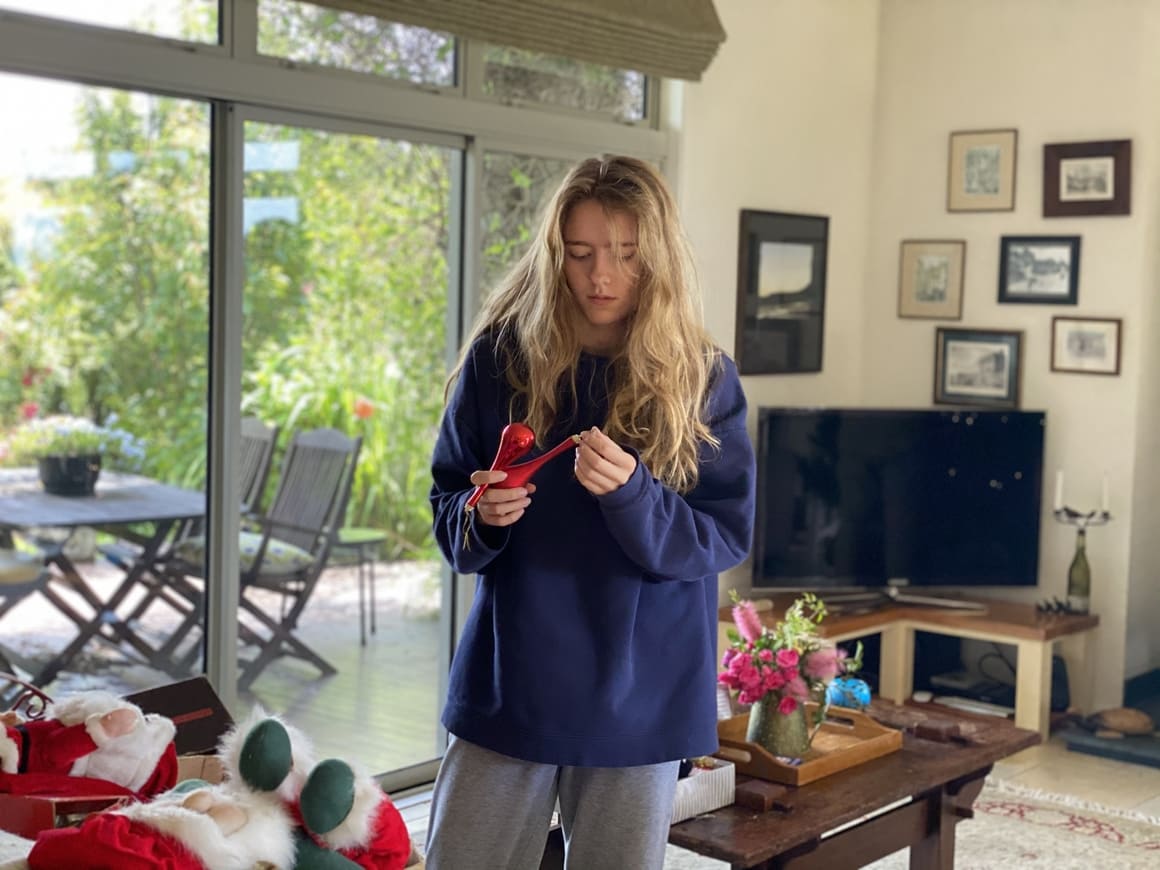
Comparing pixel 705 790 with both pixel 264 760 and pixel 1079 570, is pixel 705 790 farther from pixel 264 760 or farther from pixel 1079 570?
pixel 1079 570

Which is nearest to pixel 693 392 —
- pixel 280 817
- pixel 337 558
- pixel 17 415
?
pixel 280 817

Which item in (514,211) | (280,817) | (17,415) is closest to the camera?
(280,817)

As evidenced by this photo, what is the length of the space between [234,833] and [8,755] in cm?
38

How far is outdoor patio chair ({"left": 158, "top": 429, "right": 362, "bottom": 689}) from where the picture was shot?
3596 mm

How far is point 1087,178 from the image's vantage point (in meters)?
5.13

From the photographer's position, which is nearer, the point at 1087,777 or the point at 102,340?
the point at 102,340

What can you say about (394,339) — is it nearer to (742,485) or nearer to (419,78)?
(419,78)

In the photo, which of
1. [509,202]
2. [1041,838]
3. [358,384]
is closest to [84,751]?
[358,384]

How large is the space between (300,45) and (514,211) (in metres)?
0.91

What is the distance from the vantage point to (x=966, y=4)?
543 cm

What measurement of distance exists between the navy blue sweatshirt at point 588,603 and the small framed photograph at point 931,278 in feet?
12.2

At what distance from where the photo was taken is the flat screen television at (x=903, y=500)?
16.7 feet

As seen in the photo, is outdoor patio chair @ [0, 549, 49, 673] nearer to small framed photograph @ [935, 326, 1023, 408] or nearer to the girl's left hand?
the girl's left hand

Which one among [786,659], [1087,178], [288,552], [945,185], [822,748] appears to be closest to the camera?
[786,659]
